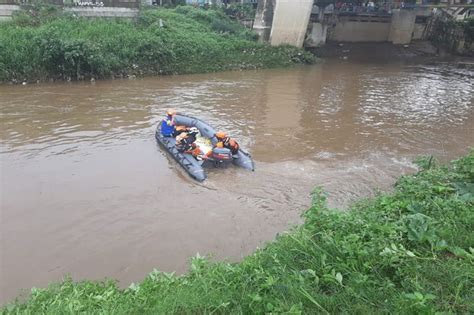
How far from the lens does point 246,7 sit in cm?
2975

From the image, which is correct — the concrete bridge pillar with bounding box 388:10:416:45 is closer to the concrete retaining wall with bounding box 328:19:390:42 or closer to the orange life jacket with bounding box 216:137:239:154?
the concrete retaining wall with bounding box 328:19:390:42

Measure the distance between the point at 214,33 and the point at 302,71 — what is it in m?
5.72

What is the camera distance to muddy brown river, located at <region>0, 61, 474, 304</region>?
6320 mm

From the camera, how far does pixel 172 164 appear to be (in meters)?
9.69

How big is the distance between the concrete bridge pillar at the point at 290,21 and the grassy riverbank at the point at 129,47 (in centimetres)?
83

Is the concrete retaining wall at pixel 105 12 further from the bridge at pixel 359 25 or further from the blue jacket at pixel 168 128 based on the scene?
the blue jacket at pixel 168 128

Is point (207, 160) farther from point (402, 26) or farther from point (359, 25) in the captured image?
point (402, 26)

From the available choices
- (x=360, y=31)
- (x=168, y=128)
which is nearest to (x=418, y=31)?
(x=360, y=31)

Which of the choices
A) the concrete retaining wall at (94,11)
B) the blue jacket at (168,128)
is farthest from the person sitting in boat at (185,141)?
the concrete retaining wall at (94,11)

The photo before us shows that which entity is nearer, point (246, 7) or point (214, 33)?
point (214, 33)

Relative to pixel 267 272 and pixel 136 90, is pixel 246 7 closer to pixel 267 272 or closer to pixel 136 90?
pixel 136 90

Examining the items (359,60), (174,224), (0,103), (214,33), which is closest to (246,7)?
(214,33)

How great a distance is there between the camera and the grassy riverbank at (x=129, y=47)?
17.1 metres

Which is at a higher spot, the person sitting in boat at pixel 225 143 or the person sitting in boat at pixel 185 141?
the person sitting in boat at pixel 225 143
